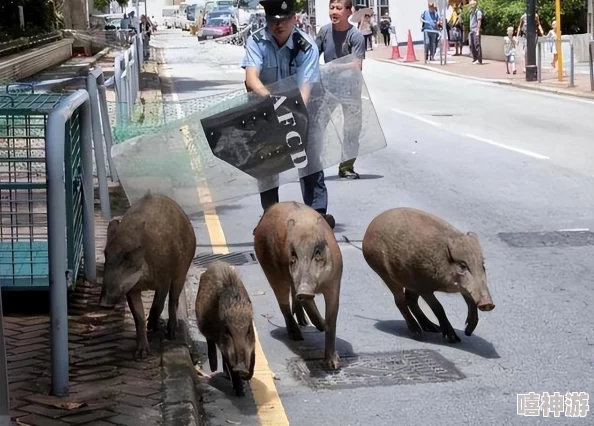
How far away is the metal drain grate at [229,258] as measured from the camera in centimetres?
860

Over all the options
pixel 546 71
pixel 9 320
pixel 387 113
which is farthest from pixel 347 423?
pixel 546 71

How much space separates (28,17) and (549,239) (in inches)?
1334

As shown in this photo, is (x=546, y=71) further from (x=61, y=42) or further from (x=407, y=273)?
(x=407, y=273)

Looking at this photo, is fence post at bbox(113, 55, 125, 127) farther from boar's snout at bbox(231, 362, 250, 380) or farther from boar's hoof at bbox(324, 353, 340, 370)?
boar's snout at bbox(231, 362, 250, 380)

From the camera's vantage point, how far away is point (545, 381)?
5605 millimetres

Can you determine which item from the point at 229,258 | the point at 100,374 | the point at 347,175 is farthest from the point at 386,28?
the point at 100,374

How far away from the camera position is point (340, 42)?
443 inches

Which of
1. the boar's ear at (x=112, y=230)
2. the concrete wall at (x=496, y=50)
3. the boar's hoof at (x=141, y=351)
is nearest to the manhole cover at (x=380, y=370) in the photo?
the boar's hoof at (x=141, y=351)

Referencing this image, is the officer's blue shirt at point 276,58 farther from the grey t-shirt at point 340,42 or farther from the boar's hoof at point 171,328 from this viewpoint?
the grey t-shirt at point 340,42

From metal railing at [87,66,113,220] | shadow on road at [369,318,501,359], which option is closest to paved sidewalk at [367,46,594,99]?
metal railing at [87,66,113,220]

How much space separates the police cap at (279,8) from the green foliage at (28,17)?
28.4 metres

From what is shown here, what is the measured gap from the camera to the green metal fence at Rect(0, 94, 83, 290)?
622 cm

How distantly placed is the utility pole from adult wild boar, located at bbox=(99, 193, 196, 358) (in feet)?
74.8

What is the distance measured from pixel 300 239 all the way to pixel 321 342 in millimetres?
1035
